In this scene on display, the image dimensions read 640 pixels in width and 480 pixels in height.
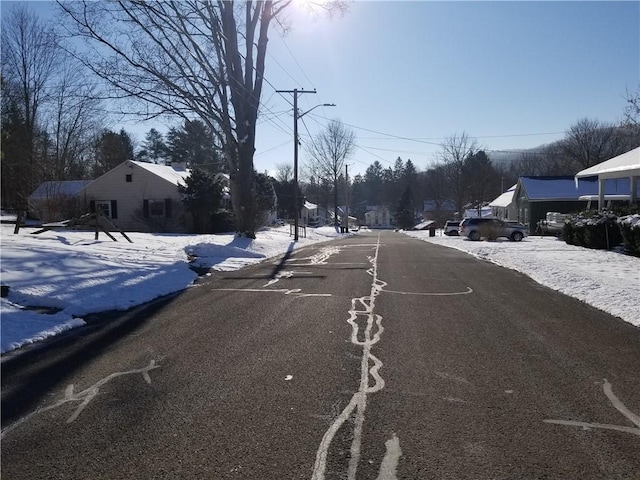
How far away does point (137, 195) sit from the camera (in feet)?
133

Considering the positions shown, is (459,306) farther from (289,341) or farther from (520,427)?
(520,427)

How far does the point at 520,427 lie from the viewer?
4090mm

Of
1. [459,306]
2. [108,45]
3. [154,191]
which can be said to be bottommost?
[459,306]

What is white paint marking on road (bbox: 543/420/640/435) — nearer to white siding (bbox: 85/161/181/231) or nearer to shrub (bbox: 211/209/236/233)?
shrub (bbox: 211/209/236/233)

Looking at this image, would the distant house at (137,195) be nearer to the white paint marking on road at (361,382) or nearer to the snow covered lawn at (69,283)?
the snow covered lawn at (69,283)

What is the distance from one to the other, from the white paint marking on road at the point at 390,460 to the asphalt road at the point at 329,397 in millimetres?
12

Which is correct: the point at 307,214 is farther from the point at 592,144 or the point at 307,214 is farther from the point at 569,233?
the point at 569,233

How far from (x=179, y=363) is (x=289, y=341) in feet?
5.00

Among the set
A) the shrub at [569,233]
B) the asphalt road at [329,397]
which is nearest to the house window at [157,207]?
the shrub at [569,233]

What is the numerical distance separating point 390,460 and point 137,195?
40032 millimetres

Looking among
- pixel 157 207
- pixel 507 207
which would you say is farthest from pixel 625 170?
pixel 507 207

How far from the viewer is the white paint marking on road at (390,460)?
3.34m

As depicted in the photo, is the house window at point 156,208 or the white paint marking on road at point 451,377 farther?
the house window at point 156,208

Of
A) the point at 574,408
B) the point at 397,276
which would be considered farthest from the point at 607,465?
the point at 397,276
